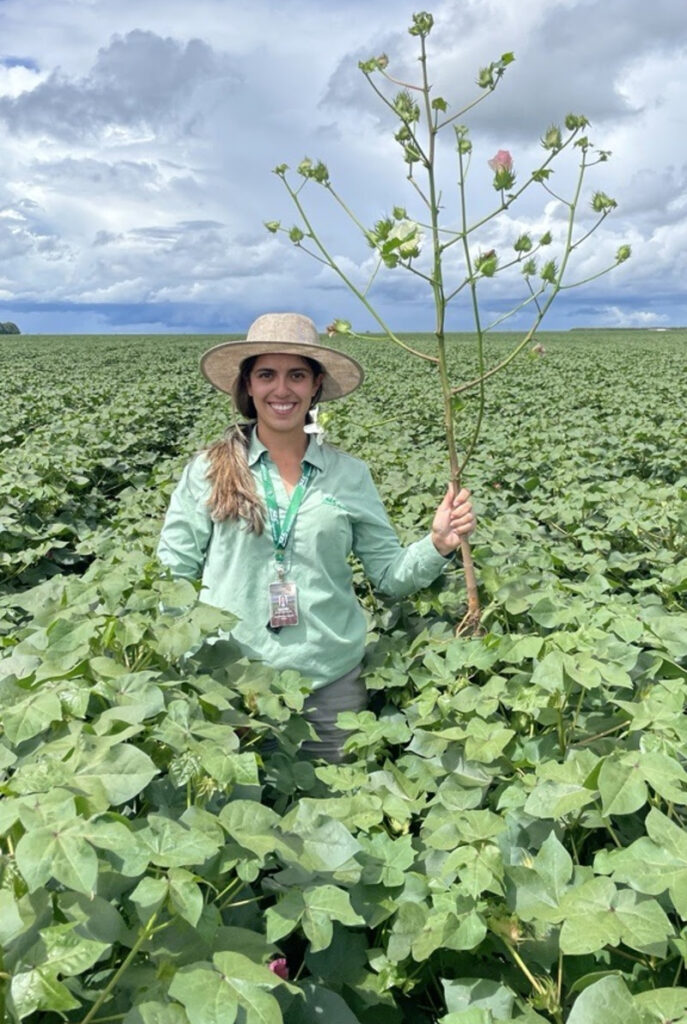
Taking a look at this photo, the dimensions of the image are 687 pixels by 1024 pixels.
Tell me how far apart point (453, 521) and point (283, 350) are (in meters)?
0.78

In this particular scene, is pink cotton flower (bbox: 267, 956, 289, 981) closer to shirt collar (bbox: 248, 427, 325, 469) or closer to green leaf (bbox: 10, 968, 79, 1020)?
green leaf (bbox: 10, 968, 79, 1020)

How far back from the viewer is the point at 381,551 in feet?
9.41

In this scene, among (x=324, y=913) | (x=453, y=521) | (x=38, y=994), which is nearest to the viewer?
(x=38, y=994)

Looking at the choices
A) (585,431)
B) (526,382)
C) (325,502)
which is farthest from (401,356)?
(325,502)

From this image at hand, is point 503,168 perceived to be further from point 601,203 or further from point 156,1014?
point 156,1014

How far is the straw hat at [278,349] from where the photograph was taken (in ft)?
8.84

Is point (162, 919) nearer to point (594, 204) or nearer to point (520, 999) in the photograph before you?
point (520, 999)

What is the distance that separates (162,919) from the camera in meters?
1.21

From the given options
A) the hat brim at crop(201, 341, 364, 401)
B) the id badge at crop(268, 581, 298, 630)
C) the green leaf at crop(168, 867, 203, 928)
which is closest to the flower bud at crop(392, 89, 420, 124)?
the hat brim at crop(201, 341, 364, 401)

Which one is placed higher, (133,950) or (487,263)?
(487,263)

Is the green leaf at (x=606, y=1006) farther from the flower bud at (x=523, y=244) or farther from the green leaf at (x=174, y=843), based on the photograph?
the flower bud at (x=523, y=244)

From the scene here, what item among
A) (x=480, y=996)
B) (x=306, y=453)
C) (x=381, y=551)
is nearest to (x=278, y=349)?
(x=306, y=453)

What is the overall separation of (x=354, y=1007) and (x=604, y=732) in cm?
76

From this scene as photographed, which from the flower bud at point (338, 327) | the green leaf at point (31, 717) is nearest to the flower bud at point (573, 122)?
the flower bud at point (338, 327)
